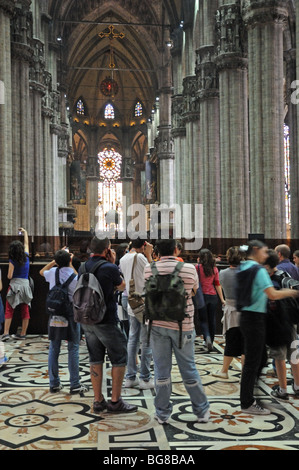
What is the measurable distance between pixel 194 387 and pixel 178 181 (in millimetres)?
27239

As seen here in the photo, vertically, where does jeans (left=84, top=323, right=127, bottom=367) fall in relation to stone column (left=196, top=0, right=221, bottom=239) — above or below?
below

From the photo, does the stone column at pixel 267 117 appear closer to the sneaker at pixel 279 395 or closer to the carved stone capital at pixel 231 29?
the carved stone capital at pixel 231 29

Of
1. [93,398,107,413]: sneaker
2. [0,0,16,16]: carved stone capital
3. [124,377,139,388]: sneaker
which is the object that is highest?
[0,0,16,16]: carved stone capital

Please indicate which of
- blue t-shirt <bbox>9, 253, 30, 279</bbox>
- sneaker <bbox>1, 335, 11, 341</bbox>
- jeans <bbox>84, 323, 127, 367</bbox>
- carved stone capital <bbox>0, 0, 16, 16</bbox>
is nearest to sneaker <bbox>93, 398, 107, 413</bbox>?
jeans <bbox>84, 323, 127, 367</bbox>

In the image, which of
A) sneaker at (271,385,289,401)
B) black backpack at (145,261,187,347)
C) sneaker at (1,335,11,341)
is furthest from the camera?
sneaker at (1,335,11,341)

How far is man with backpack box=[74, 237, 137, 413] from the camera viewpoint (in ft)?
16.3

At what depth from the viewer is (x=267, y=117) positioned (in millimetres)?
14930

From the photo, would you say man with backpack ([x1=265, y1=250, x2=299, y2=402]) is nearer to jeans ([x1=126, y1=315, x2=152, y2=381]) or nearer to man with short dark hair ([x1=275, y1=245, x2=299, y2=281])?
man with short dark hair ([x1=275, y1=245, x2=299, y2=281])

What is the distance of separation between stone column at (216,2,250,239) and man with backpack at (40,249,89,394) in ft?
42.3

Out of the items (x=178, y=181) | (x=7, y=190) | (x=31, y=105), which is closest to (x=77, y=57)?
(x=178, y=181)

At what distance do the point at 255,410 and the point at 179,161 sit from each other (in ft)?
87.4

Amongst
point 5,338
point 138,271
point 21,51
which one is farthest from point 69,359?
point 21,51

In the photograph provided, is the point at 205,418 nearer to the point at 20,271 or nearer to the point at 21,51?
the point at 20,271
